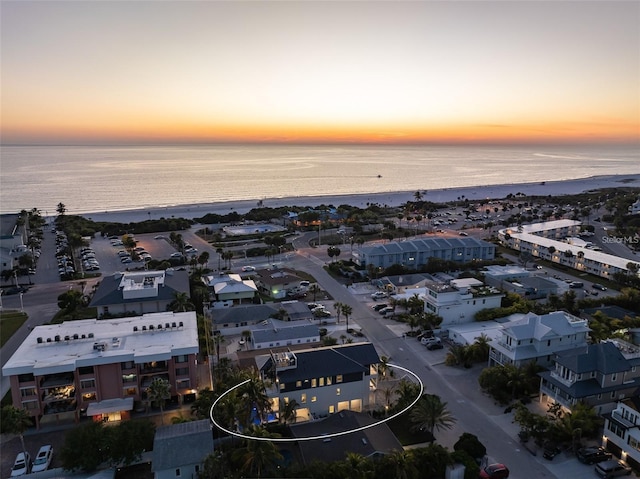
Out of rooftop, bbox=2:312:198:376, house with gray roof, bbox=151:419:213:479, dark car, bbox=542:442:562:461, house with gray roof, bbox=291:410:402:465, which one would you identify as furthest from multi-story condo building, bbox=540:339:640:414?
rooftop, bbox=2:312:198:376

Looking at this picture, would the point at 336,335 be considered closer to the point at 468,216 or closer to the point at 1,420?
the point at 1,420

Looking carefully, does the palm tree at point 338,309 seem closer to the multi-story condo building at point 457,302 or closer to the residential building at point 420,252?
the multi-story condo building at point 457,302

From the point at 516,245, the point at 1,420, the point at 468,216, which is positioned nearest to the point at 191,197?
the point at 468,216

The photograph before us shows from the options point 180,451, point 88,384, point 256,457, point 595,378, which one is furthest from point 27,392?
point 595,378

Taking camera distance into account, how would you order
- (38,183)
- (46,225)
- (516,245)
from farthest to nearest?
(38,183), (46,225), (516,245)

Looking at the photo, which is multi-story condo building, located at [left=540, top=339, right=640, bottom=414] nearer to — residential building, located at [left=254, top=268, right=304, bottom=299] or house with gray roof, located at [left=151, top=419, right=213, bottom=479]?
house with gray roof, located at [left=151, top=419, right=213, bottom=479]
